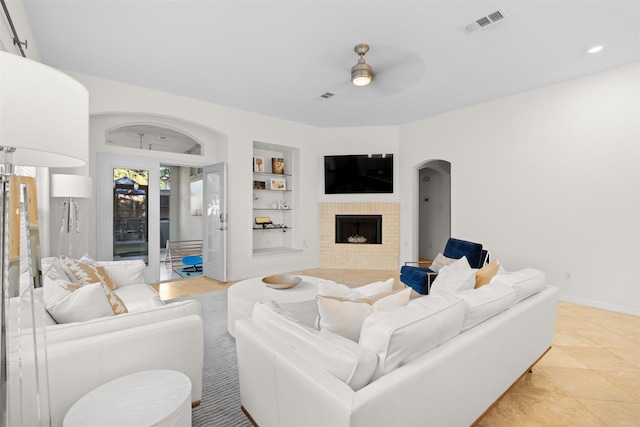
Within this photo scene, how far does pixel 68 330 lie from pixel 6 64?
124cm

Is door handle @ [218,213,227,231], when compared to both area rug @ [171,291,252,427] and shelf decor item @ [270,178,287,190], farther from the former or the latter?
area rug @ [171,291,252,427]

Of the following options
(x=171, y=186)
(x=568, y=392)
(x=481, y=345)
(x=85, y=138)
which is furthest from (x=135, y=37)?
(x=171, y=186)

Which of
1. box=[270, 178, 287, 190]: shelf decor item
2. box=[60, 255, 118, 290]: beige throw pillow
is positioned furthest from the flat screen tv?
box=[60, 255, 118, 290]: beige throw pillow

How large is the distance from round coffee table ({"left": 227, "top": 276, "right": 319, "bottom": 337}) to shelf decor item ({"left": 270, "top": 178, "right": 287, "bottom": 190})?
3.26 meters

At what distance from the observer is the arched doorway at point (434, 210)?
7688 mm

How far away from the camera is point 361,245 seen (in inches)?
251

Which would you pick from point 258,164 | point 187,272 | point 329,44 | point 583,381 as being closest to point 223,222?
point 258,164

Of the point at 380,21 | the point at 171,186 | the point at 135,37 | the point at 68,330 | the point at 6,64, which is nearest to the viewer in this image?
the point at 6,64

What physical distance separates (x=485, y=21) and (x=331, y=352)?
10.4 feet

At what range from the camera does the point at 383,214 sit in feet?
20.7

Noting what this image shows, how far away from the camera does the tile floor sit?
1.84 metres

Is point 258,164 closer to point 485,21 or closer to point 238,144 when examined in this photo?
point 238,144

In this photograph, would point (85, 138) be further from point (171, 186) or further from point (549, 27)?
point (171, 186)

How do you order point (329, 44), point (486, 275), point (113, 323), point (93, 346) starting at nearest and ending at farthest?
1. point (93, 346)
2. point (113, 323)
3. point (486, 275)
4. point (329, 44)
